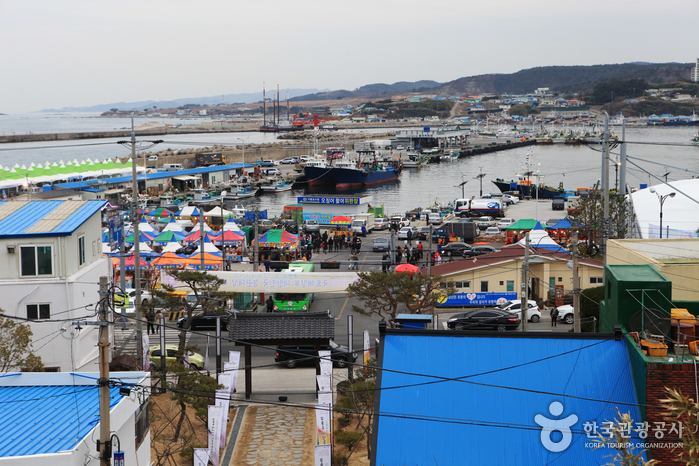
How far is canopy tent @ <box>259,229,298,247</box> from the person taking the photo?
1118 inches

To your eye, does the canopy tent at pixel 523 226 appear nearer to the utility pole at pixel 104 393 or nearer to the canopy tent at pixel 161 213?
the canopy tent at pixel 161 213

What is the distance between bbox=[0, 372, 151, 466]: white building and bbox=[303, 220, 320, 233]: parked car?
2798cm

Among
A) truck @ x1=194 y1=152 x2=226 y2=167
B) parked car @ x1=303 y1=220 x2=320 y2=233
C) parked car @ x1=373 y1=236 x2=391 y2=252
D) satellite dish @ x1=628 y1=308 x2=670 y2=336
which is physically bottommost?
parked car @ x1=373 y1=236 x2=391 y2=252

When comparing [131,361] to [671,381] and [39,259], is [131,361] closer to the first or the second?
Result: [39,259]

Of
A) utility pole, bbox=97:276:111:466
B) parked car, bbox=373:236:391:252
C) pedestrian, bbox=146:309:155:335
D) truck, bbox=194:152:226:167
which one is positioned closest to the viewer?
utility pole, bbox=97:276:111:466

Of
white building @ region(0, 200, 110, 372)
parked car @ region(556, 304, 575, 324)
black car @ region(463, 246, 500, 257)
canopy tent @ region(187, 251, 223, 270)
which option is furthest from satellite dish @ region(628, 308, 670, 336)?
black car @ region(463, 246, 500, 257)

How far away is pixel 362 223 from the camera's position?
3819cm

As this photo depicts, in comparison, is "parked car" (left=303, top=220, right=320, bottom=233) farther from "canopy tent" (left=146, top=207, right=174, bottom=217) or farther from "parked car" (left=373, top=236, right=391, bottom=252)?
"canopy tent" (left=146, top=207, right=174, bottom=217)

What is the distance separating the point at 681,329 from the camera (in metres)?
8.42

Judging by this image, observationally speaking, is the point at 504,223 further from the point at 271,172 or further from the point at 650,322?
the point at 271,172

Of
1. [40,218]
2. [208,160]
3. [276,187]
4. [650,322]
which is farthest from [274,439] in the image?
[208,160]

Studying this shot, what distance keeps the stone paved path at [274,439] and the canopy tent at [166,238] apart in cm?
1785

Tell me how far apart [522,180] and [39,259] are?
50.8 m

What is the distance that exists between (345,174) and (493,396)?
64.7 metres
